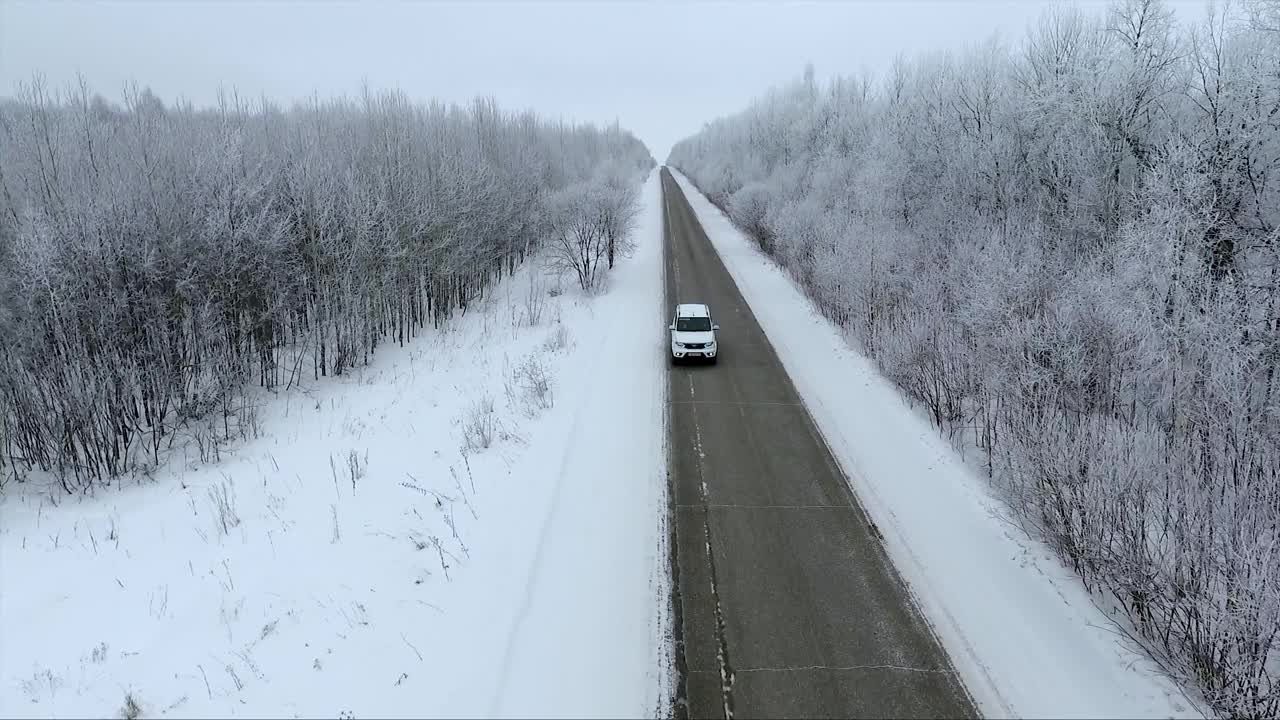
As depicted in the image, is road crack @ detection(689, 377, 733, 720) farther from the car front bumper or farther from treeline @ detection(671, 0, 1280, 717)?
the car front bumper

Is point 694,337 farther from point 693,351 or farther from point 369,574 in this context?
point 369,574

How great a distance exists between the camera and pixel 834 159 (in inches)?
1553

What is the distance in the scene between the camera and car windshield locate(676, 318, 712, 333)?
20.3m

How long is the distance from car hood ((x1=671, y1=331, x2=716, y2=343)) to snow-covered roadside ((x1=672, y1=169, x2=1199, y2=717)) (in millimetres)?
3994

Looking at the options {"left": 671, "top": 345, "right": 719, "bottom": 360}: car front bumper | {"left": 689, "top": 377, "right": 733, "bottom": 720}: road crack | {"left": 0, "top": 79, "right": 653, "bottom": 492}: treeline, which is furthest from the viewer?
{"left": 671, "top": 345, "right": 719, "bottom": 360}: car front bumper

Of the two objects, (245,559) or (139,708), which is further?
(245,559)

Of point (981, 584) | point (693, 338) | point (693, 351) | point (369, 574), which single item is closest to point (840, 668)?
point (981, 584)

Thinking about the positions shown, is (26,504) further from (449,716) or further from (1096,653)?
(1096,653)

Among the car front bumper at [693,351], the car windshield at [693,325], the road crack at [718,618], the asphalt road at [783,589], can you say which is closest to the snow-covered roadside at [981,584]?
the asphalt road at [783,589]

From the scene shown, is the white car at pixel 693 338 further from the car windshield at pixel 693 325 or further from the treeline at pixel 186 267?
the treeline at pixel 186 267

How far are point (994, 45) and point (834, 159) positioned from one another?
1019cm

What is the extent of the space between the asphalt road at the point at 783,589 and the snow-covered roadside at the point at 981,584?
1.27 feet

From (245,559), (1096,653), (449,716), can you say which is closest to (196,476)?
(245,559)

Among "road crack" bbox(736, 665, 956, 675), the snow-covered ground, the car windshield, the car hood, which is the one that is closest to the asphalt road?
"road crack" bbox(736, 665, 956, 675)
